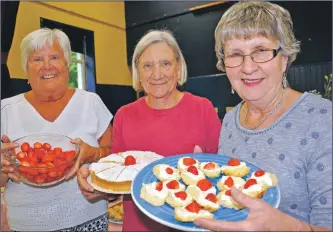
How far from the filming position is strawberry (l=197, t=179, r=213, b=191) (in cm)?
94

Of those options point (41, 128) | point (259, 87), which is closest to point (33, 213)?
point (41, 128)

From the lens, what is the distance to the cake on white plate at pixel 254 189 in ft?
2.72

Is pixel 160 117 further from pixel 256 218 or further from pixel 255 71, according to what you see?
pixel 256 218

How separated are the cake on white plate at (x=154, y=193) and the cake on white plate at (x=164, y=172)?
6 cm

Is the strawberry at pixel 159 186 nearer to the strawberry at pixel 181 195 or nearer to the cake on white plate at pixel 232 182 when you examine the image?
the strawberry at pixel 181 195

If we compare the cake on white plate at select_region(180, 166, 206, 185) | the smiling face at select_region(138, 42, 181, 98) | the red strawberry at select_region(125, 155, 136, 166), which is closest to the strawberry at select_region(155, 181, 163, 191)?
the cake on white plate at select_region(180, 166, 206, 185)

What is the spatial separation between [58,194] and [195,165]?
0.70 meters

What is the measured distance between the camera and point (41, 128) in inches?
53.5

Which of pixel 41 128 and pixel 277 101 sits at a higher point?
pixel 277 101

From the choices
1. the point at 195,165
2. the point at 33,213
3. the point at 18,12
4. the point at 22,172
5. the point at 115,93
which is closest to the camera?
the point at 195,165

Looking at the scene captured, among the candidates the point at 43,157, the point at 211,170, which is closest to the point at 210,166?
the point at 211,170

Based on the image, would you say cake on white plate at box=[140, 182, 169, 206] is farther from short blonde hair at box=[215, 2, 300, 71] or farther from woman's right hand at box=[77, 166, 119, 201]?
short blonde hair at box=[215, 2, 300, 71]

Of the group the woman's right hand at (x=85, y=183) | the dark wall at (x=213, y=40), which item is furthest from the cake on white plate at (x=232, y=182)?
the dark wall at (x=213, y=40)

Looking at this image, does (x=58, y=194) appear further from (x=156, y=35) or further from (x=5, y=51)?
(x=156, y=35)
